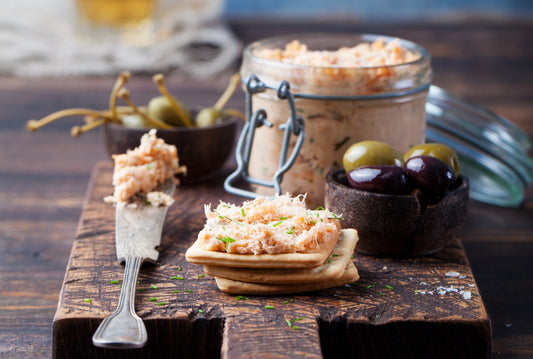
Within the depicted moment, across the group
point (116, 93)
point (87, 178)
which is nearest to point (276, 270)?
point (116, 93)

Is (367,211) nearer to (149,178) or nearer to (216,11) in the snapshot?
(149,178)

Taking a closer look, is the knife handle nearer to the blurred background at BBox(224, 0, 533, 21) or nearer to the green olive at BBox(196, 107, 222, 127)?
the green olive at BBox(196, 107, 222, 127)

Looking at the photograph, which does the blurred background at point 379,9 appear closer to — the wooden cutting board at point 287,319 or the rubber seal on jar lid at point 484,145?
the rubber seal on jar lid at point 484,145

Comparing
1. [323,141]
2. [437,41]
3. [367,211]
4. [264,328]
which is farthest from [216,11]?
[264,328]

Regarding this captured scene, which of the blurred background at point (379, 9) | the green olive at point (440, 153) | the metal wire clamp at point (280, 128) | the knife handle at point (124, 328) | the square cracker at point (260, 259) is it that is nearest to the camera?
the knife handle at point (124, 328)

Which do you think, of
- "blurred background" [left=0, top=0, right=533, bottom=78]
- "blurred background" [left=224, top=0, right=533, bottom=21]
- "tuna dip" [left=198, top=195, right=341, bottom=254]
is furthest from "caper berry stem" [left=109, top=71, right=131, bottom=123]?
"blurred background" [left=224, top=0, right=533, bottom=21]

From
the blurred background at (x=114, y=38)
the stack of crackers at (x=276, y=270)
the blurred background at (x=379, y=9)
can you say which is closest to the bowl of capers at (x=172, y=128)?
the stack of crackers at (x=276, y=270)

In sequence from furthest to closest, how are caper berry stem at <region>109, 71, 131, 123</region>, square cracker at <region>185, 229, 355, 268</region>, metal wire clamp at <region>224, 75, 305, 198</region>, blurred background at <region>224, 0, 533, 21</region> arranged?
blurred background at <region>224, 0, 533, 21</region> → caper berry stem at <region>109, 71, 131, 123</region> → metal wire clamp at <region>224, 75, 305, 198</region> → square cracker at <region>185, 229, 355, 268</region>

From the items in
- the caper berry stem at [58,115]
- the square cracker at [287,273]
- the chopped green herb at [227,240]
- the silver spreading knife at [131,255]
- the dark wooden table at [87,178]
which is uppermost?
the chopped green herb at [227,240]
